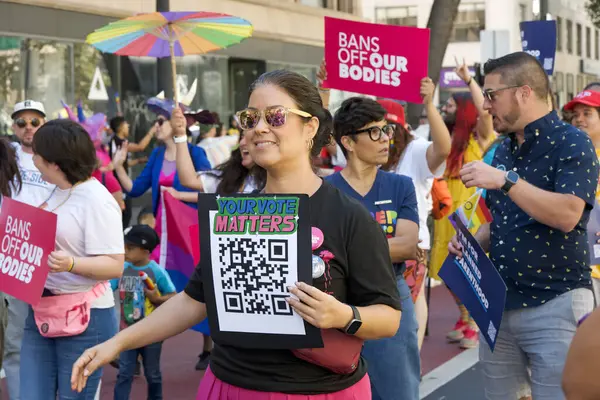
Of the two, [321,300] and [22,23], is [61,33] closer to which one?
[22,23]

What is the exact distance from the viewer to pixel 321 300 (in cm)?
316

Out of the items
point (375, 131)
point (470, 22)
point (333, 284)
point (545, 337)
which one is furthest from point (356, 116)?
point (470, 22)

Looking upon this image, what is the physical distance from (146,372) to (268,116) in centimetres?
400

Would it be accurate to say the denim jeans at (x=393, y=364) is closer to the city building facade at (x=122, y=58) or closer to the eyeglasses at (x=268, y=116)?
the eyeglasses at (x=268, y=116)

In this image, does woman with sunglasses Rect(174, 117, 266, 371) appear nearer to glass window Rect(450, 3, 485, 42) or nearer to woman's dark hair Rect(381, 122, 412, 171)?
woman's dark hair Rect(381, 122, 412, 171)

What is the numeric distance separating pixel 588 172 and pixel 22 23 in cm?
1654

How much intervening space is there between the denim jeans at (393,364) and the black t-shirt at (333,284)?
6.30 ft

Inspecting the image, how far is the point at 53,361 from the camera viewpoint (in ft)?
17.6

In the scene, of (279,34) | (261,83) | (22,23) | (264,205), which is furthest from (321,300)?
(279,34)

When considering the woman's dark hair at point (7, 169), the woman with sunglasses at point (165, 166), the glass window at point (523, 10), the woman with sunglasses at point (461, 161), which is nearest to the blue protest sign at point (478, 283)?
the woman's dark hair at point (7, 169)

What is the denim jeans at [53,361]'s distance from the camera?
17.3 ft

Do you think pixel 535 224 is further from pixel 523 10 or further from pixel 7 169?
pixel 523 10

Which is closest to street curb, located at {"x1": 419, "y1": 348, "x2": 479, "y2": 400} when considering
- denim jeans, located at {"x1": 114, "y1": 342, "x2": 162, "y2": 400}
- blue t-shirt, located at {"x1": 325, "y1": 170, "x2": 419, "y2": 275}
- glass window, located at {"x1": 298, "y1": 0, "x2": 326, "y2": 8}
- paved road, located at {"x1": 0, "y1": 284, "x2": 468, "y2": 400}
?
paved road, located at {"x1": 0, "y1": 284, "x2": 468, "y2": 400}

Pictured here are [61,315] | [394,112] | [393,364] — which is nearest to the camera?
[61,315]
